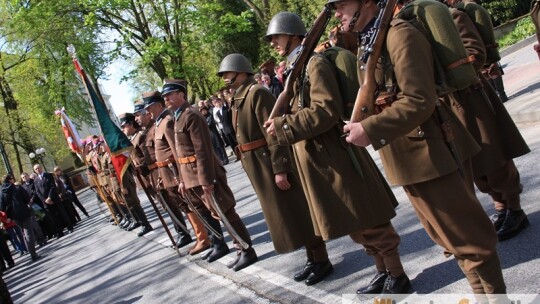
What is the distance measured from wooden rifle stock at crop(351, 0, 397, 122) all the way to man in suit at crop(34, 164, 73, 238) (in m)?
16.5

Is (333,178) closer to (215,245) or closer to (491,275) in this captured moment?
(491,275)

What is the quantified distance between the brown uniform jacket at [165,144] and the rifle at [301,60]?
10.6ft

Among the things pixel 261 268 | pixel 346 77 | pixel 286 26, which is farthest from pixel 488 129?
pixel 261 268

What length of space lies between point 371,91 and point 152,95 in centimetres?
514

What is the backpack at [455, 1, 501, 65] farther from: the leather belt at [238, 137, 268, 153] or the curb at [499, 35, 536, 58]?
the curb at [499, 35, 536, 58]

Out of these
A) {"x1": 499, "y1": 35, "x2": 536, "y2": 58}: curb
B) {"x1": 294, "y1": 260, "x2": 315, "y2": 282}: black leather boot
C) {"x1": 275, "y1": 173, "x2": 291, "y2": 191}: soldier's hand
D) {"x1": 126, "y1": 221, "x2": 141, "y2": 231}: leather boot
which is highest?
{"x1": 275, "y1": 173, "x2": 291, "y2": 191}: soldier's hand

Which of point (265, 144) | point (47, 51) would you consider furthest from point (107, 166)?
point (47, 51)

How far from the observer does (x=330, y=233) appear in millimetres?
3945

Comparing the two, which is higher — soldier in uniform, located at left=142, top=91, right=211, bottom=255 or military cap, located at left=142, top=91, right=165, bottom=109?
military cap, located at left=142, top=91, right=165, bottom=109

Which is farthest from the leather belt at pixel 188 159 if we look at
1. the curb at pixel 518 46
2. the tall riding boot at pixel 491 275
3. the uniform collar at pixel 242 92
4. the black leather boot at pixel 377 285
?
the curb at pixel 518 46

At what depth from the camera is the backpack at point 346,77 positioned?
12.5ft

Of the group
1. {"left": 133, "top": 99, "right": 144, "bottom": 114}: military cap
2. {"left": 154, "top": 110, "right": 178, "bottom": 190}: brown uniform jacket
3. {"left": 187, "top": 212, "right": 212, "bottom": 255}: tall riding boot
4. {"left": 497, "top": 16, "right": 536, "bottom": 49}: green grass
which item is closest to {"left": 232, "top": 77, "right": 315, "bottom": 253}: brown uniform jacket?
{"left": 154, "top": 110, "right": 178, "bottom": 190}: brown uniform jacket

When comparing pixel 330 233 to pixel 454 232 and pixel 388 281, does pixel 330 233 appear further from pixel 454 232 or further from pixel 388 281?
pixel 454 232

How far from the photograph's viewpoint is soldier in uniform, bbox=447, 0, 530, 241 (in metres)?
4.12
